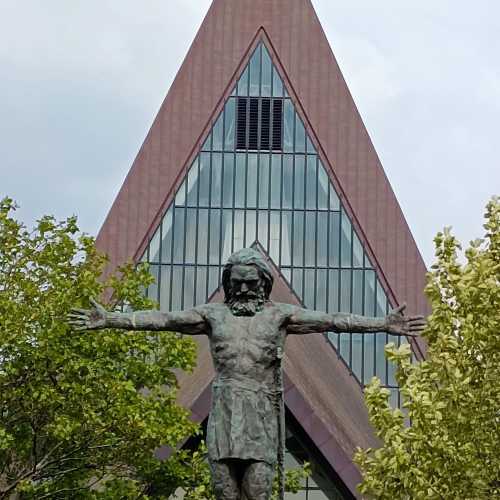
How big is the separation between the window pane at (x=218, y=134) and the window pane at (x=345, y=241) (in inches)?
234

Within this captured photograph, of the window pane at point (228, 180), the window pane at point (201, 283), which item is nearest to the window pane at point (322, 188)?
the window pane at point (228, 180)

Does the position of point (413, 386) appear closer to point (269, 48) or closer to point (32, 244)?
point (32, 244)

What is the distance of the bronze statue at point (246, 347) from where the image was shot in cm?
1069

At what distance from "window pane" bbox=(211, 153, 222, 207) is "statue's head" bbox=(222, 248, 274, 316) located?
5027cm

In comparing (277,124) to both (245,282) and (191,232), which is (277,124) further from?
(245,282)

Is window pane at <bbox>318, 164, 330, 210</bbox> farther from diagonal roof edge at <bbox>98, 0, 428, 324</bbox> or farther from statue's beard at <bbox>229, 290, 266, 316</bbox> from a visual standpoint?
statue's beard at <bbox>229, 290, 266, 316</bbox>

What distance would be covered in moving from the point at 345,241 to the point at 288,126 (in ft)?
18.0

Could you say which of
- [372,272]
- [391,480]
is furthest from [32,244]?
[372,272]

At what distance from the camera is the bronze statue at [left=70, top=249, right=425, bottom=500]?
10688 mm

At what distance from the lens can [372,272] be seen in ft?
200

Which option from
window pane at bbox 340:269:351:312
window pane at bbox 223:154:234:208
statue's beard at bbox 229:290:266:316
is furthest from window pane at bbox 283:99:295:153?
statue's beard at bbox 229:290:266:316

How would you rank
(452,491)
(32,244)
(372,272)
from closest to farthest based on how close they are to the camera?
(452,491) < (32,244) < (372,272)

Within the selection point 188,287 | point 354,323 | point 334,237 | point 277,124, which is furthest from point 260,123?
point 354,323

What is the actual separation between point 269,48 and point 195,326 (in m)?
52.4
